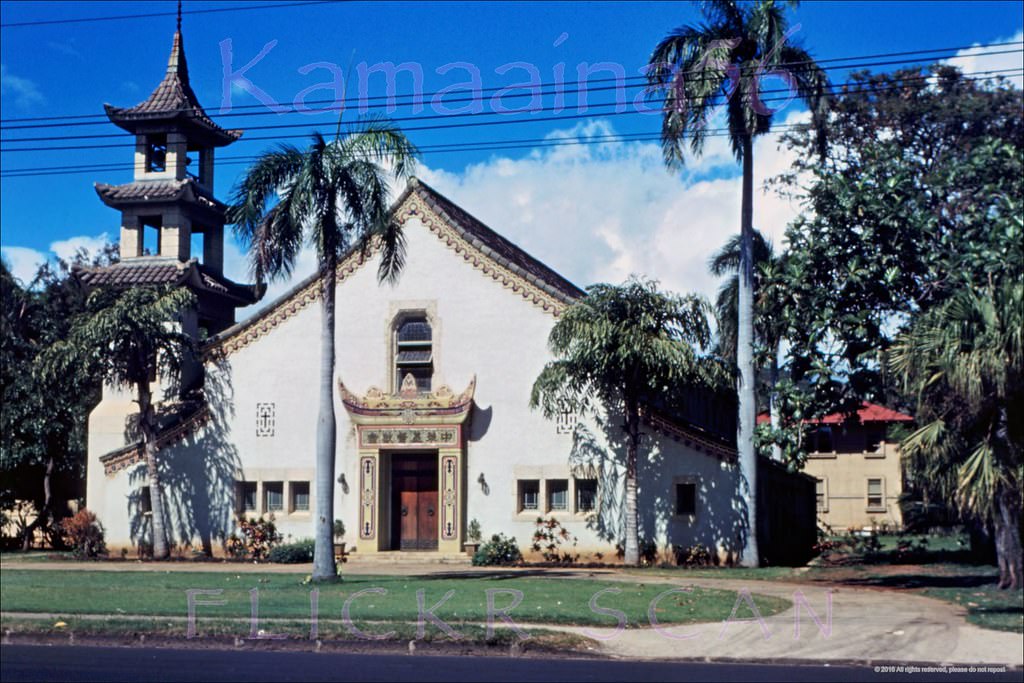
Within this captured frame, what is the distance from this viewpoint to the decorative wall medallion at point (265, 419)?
37000 millimetres

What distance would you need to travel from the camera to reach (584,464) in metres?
34.4

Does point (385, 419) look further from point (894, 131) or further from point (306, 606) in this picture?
point (894, 131)

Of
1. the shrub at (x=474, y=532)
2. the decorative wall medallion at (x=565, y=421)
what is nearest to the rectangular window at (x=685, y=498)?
the decorative wall medallion at (x=565, y=421)

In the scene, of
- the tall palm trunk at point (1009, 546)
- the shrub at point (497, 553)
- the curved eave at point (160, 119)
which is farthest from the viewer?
the curved eave at point (160, 119)

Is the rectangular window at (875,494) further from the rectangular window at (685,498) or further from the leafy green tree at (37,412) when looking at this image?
the leafy green tree at (37,412)

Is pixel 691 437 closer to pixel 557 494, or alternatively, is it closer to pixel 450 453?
pixel 557 494

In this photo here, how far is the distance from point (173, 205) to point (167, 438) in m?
9.13

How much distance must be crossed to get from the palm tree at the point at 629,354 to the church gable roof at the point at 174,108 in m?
17.5

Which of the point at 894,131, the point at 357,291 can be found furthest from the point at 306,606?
the point at 894,131

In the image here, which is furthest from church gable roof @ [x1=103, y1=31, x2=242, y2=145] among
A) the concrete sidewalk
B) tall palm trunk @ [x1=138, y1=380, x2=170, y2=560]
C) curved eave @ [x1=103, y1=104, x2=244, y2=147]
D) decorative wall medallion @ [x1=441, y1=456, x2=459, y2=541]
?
the concrete sidewalk

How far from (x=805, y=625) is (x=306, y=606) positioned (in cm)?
851

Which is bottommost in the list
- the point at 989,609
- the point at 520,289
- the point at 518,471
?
the point at 989,609

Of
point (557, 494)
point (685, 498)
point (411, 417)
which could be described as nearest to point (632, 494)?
point (685, 498)

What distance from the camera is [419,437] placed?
116 ft
